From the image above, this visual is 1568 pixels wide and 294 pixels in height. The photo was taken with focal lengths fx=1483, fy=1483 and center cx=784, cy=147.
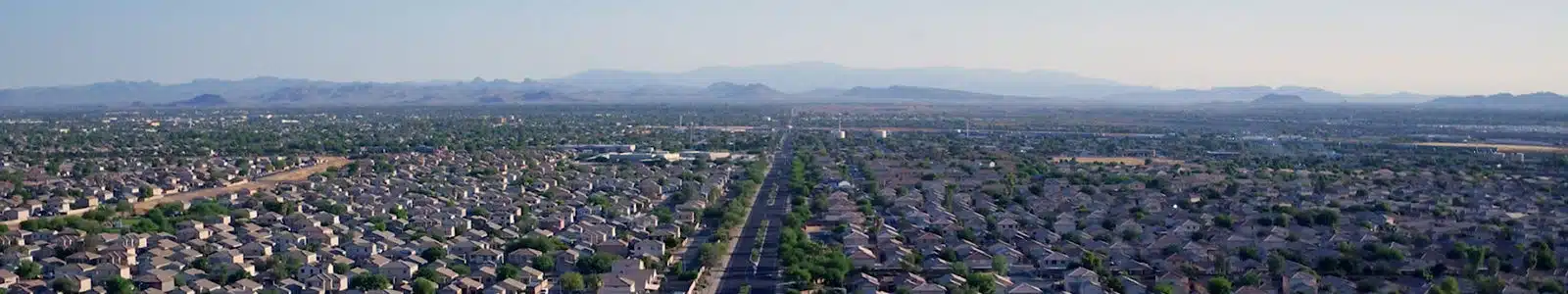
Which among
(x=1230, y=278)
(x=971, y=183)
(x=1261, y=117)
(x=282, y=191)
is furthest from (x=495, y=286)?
(x=1261, y=117)


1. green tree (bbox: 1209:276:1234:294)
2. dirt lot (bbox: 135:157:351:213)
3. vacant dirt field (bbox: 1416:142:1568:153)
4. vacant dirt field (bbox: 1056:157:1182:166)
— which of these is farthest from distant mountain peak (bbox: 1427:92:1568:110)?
green tree (bbox: 1209:276:1234:294)

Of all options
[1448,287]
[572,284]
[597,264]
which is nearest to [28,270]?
[572,284]

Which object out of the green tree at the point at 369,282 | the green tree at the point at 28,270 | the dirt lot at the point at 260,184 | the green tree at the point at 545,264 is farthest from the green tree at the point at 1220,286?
the dirt lot at the point at 260,184

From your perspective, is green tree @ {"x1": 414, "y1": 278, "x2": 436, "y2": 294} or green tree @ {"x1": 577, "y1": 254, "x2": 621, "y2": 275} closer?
green tree @ {"x1": 414, "y1": 278, "x2": 436, "y2": 294}

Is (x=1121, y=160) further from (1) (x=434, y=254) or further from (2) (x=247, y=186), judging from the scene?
(1) (x=434, y=254)

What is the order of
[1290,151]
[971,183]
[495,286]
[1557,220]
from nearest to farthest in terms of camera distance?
[495,286], [1557,220], [971,183], [1290,151]

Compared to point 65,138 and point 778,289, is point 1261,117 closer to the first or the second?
point 65,138

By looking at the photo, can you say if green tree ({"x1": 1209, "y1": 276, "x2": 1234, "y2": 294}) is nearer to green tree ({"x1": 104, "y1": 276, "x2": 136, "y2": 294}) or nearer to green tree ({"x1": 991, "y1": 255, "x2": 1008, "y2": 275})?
green tree ({"x1": 991, "y1": 255, "x2": 1008, "y2": 275})
